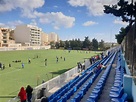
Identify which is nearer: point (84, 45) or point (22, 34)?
point (84, 45)

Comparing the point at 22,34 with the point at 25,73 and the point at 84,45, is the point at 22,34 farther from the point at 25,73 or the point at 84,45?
the point at 25,73

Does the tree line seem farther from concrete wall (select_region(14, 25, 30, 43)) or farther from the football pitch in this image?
the football pitch

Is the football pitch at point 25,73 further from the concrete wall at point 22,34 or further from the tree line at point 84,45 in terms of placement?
the concrete wall at point 22,34

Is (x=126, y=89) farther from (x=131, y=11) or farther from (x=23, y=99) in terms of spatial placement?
(x=131, y=11)

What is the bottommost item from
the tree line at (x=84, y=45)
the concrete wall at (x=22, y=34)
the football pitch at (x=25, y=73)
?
the football pitch at (x=25, y=73)

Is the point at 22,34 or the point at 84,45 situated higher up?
the point at 22,34

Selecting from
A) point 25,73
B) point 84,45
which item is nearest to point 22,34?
point 84,45

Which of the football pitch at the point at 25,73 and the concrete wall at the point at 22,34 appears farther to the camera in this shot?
the concrete wall at the point at 22,34

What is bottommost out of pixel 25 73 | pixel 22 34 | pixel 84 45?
pixel 25 73

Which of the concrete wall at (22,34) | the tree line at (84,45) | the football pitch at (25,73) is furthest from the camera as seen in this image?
the concrete wall at (22,34)

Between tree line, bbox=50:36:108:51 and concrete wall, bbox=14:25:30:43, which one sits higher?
concrete wall, bbox=14:25:30:43

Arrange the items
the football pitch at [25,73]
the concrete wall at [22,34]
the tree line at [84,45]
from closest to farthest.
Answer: the football pitch at [25,73] → the tree line at [84,45] → the concrete wall at [22,34]

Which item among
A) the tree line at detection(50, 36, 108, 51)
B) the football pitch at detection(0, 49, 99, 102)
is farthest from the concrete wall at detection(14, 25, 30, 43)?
the football pitch at detection(0, 49, 99, 102)

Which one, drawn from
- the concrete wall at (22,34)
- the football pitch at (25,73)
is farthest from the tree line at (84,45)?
the football pitch at (25,73)
